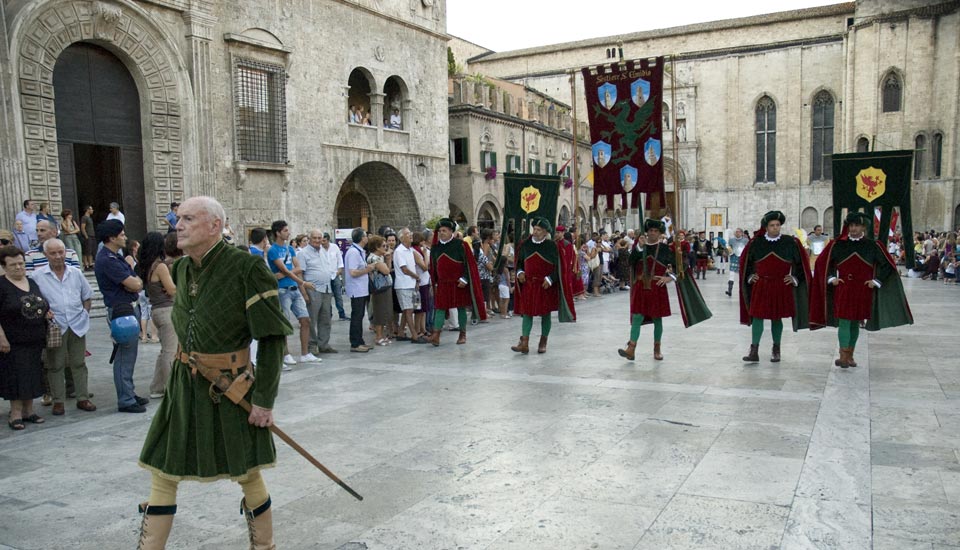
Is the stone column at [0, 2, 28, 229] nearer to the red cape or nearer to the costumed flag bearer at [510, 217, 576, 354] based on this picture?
the costumed flag bearer at [510, 217, 576, 354]

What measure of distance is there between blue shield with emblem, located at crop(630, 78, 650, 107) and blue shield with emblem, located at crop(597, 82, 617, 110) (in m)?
0.31

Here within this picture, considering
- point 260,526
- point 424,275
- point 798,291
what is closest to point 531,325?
point 424,275

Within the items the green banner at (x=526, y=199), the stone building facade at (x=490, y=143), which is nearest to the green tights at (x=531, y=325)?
the green banner at (x=526, y=199)

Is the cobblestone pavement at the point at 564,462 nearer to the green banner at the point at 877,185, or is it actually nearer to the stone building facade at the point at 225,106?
the green banner at the point at 877,185

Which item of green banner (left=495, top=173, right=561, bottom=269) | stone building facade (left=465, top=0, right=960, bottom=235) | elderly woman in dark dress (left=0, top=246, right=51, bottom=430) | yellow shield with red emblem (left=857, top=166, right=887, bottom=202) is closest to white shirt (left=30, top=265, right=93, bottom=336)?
elderly woman in dark dress (left=0, top=246, right=51, bottom=430)

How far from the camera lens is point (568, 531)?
149 inches

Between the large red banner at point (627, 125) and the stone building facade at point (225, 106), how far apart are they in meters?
12.1

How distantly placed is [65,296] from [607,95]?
8248mm

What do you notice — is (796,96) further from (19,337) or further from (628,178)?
(19,337)

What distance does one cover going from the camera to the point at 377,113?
25.3m

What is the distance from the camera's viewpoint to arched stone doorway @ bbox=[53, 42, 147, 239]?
659 inches

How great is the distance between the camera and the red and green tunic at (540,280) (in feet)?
31.8

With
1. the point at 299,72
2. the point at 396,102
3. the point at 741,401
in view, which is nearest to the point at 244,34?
the point at 299,72

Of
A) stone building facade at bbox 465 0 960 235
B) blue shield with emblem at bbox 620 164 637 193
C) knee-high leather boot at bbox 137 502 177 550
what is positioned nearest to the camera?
knee-high leather boot at bbox 137 502 177 550
